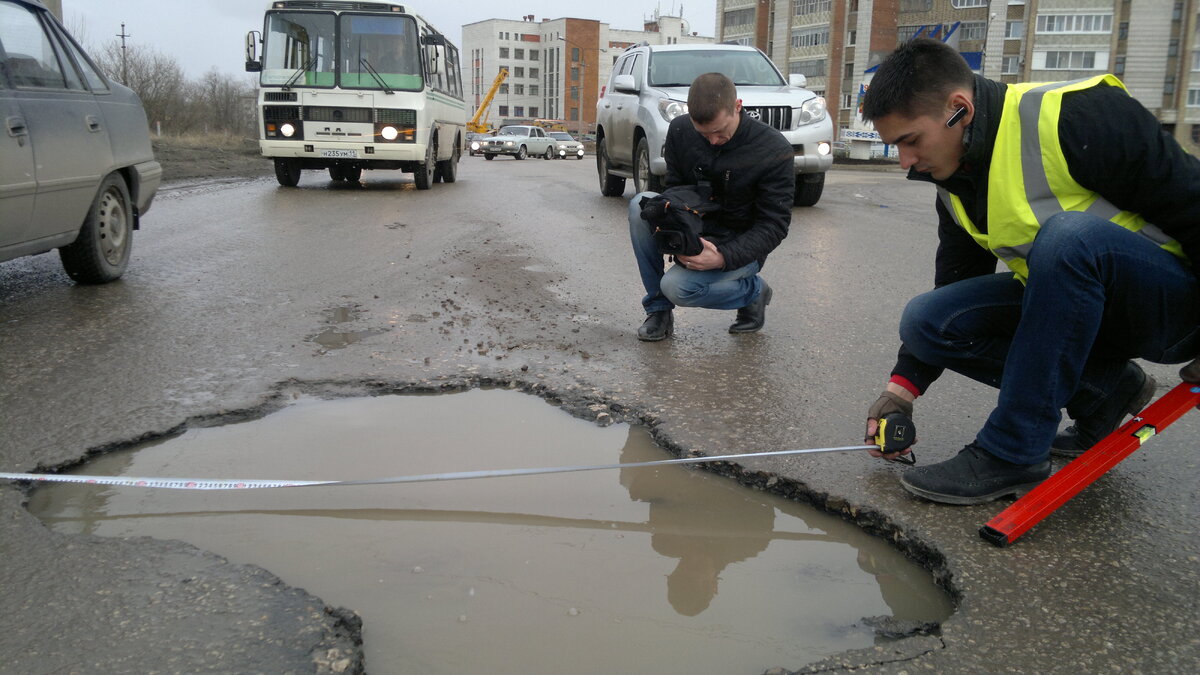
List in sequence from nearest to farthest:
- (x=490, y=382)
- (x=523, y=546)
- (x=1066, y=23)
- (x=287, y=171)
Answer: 1. (x=523, y=546)
2. (x=490, y=382)
3. (x=287, y=171)
4. (x=1066, y=23)

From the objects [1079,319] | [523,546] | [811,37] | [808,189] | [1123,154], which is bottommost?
[523,546]

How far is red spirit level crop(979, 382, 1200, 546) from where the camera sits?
2461 millimetres

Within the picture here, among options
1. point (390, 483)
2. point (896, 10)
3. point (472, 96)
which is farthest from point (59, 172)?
point (472, 96)

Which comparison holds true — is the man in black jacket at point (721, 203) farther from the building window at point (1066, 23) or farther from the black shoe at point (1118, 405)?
the building window at point (1066, 23)

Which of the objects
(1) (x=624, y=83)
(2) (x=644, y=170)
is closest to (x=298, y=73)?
(1) (x=624, y=83)

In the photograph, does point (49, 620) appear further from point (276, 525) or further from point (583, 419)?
point (583, 419)

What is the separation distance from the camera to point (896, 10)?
223 feet

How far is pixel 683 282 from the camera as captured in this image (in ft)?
14.9

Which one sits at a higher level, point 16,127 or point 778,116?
point 778,116

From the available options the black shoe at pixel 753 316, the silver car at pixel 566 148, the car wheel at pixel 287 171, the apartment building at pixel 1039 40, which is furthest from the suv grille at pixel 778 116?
the apartment building at pixel 1039 40

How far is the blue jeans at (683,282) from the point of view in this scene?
4555mm

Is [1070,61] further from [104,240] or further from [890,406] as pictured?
[890,406]

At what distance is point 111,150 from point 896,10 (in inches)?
2789

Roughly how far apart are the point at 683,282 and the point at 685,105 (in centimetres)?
604
